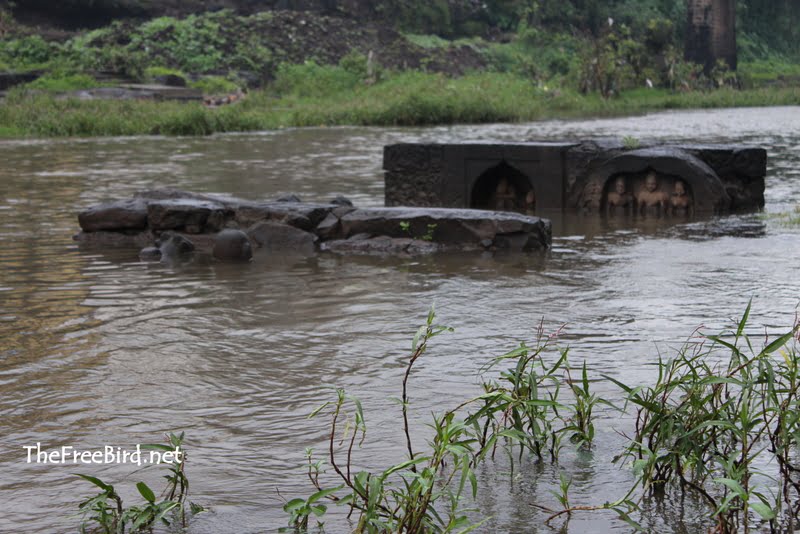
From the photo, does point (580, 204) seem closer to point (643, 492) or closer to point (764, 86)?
point (643, 492)

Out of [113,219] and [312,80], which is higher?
[312,80]

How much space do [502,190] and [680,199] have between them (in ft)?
6.56

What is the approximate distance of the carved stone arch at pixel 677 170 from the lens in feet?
36.1

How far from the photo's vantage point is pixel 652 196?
1136cm

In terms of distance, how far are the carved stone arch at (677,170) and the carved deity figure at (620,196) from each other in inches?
3.7

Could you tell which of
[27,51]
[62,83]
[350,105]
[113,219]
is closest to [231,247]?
[113,219]

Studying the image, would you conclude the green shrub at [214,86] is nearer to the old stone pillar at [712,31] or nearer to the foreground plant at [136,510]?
the old stone pillar at [712,31]

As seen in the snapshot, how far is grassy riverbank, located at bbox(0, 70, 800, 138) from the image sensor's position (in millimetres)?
24797

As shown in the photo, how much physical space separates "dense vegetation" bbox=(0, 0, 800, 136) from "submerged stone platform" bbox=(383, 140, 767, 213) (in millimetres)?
13725

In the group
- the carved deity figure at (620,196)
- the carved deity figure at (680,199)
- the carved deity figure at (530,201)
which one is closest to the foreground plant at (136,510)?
the carved deity figure at (680,199)

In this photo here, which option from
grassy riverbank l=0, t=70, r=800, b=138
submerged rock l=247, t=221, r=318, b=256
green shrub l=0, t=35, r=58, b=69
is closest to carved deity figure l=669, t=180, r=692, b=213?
submerged rock l=247, t=221, r=318, b=256

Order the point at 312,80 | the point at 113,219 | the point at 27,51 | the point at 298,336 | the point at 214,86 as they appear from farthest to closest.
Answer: the point at 312,80, the point at 27,51, the point at 214,86, the point at 113,219, the point at 298,336

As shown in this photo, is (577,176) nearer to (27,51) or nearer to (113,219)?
(113,219)

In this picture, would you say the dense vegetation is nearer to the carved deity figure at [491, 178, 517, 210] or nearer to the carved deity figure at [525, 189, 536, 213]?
the carved deity figure at [491, 178, 517, 210]
